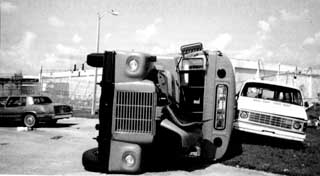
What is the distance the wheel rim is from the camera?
38.8 ft

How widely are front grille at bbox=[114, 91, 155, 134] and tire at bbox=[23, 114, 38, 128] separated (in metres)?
8.36

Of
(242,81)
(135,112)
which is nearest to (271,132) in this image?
(135,112)

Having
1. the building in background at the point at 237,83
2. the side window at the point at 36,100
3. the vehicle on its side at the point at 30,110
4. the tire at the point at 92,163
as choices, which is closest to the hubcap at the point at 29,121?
the vehicle on its side at the point at 30,110

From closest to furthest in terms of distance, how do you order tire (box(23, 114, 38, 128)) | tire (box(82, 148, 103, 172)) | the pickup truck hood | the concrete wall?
tire (box(82, 148, 103, 172))
the pickup truck hood
tire (box(23, 114, 38, 128))
the concrete wall

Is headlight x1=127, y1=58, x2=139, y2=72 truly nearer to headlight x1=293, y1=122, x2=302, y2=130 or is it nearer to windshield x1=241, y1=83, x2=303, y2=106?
windshield x1=241, y1=83, x2=303, y2=106

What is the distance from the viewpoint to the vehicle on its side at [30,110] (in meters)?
11.8

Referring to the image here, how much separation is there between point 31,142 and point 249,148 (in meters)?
6.63

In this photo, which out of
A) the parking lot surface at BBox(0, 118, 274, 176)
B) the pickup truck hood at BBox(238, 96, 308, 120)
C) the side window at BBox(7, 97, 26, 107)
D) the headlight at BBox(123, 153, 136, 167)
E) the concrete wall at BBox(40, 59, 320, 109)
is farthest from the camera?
the concrete wall at BBox(40, 59, 320, 109)

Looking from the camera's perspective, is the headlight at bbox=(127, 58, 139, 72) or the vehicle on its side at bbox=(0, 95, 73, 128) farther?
the vehicle on its side at bbox=(0, 95, 73, 128)

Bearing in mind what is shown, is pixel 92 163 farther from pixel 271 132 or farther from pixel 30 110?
pixel 30 110

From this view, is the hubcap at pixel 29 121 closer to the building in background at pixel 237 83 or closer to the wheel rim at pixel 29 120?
the wheel rim at pixel 29 120

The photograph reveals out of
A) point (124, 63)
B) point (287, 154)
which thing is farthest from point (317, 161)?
point (124, 63)

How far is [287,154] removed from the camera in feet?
23.6

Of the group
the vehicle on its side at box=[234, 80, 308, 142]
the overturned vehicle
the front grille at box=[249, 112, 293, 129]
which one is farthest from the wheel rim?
the front grille at box=[249, 112, 293, 129]
